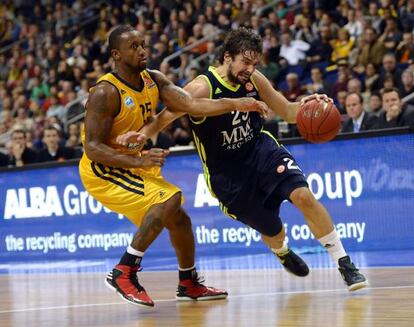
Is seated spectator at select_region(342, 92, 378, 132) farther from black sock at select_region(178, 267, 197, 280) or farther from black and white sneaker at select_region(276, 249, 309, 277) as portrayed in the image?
black sock at select_region(178, 267, 197, 280)

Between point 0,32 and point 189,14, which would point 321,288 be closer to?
point 189,14

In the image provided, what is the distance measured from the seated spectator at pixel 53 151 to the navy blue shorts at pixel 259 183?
675 cm

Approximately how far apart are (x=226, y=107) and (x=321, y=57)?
9232 mm

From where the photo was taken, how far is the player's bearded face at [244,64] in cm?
699

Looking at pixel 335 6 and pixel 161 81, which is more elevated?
pixel 335 6

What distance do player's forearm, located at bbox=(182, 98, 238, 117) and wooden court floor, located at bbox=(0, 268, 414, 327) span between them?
132cm

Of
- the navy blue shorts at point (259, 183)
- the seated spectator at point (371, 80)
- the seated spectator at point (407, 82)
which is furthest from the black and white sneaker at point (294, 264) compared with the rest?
the seated spectator at point (371, 80)

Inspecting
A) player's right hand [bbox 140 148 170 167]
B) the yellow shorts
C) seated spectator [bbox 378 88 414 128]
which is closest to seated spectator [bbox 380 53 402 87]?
seated spectator [bbox 378 88 414 128]

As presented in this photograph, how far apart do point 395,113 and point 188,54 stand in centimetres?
733

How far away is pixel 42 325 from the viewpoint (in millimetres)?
6070

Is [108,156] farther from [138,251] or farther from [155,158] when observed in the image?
[138,251]

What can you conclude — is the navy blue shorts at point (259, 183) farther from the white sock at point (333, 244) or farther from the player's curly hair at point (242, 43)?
the player's curly hair at point (242, 43)

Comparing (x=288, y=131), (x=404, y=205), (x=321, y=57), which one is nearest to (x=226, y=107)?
(x=404, y=205)

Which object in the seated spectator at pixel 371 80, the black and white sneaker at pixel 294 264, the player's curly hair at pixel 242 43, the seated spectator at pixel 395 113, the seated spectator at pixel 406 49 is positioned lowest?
the black and white sneaker at pixel 294 264
